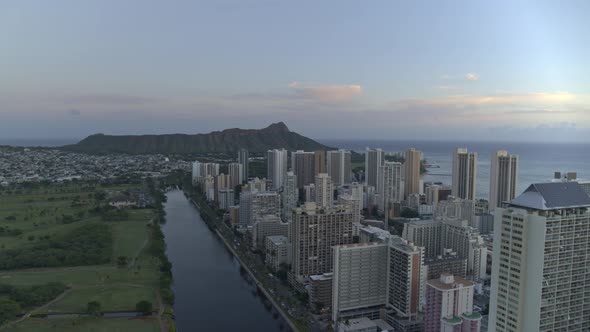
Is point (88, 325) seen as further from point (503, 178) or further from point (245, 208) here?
point (503, 178)

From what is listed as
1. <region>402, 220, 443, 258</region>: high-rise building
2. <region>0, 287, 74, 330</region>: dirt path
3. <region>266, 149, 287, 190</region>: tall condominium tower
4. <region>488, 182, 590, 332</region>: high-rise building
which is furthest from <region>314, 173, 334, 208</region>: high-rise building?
<region>488, 182, 590, 332</region>: high-rise building

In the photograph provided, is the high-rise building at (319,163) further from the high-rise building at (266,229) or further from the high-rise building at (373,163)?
the high-rise building at (266,229)

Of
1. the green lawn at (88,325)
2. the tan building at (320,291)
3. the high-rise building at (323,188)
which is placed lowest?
the green lawn at (88,325)

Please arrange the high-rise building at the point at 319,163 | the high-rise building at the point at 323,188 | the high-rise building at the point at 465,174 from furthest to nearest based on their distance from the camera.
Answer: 1. the high-rise building at the point at 319,163
2. the high-rise building at the point at 465,174
3. the high-rise building at the point at 323,188

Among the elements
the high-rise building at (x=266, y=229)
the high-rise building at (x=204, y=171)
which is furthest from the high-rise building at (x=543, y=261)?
the high-rise building at (x=204, y=171)

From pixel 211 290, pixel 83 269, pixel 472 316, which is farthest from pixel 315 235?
pixel 83 269

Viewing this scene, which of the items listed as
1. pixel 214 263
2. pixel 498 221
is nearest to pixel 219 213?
pixel 214 263
